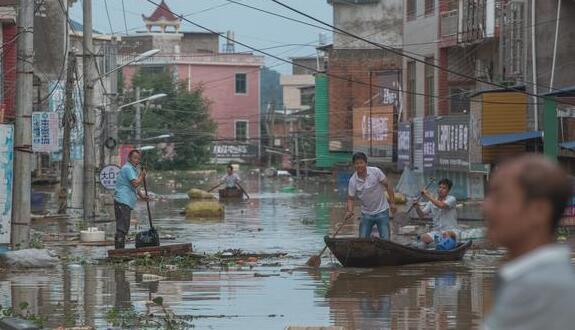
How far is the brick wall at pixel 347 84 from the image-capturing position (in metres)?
66.2

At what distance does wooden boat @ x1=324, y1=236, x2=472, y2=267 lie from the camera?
16688 millimetres

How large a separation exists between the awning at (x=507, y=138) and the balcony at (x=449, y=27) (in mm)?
12923

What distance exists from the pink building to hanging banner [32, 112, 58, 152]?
227 feet

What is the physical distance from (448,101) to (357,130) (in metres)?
12.9

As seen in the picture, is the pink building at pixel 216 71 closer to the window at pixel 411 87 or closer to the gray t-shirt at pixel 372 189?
the window at pixel 411 87

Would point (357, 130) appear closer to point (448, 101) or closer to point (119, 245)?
point (448, 101)

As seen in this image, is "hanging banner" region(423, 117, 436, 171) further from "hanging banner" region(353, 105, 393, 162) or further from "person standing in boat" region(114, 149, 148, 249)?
"person standing in boat" region(114, 149, 148, 249)

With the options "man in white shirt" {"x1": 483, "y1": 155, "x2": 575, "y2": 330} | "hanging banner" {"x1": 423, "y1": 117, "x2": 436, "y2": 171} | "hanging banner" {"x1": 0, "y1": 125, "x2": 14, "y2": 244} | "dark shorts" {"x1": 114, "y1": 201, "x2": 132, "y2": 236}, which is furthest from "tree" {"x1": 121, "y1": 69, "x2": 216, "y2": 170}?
"man in white shirt" {"x1": 483, "y1": 155, "x2": 575, "y2": 330}

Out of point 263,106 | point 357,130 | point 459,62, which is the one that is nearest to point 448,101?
point 459,62

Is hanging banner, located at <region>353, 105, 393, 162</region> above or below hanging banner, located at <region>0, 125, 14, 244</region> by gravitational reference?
above

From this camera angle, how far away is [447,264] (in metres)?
17.8

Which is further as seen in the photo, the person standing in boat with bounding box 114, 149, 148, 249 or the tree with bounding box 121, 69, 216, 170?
the tree with bounding box 121, 69, 216, 170

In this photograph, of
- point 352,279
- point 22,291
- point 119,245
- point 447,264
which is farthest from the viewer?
point 119,245

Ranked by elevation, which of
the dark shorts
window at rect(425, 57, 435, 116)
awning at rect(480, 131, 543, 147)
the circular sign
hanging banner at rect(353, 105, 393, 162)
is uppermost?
window at rect(425, 57, 435, 116)
